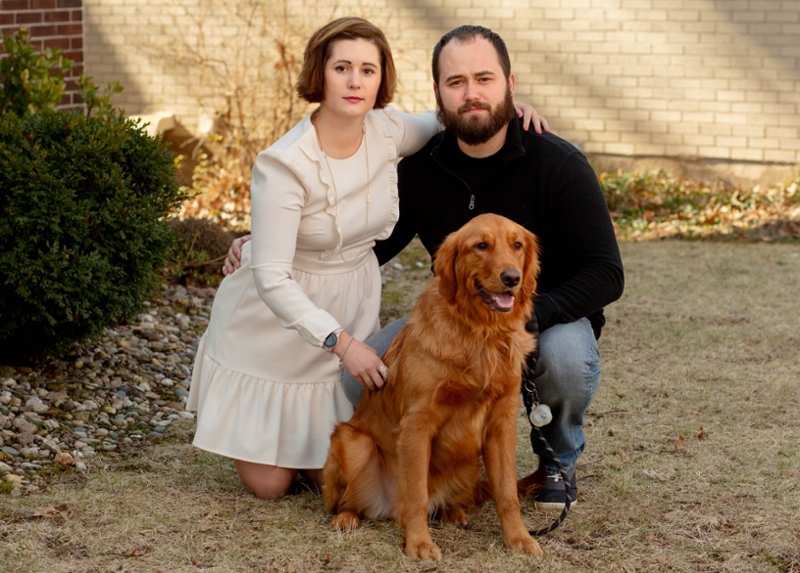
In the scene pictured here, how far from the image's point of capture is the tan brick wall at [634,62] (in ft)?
32.5

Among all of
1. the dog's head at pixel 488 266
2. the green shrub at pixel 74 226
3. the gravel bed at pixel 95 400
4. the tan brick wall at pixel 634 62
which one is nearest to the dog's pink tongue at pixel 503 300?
the dog's head at pixel 488 266

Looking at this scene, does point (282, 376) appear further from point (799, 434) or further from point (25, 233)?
point (799, 434)

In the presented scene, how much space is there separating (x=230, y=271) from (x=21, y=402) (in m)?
1.44

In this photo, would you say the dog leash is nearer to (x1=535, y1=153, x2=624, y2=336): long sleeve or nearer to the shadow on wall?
(x1=535, y1=153, x2=624, y2=336): long sleeve

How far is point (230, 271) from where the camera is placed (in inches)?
156

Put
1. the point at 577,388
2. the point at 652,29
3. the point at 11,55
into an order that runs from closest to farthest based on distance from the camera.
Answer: the point at 577,388 → the point at 11,55 → the point at 652,29

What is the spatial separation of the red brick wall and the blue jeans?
4698 millimetres

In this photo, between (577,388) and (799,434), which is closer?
(577,388)

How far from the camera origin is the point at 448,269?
126 inches

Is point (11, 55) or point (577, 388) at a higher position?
point (11, 55)

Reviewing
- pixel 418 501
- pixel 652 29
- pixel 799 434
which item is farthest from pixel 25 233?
pixel 652 29

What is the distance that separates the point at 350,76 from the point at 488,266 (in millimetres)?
938

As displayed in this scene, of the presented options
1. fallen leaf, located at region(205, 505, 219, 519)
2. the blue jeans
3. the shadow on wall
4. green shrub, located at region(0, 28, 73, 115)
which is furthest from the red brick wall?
the blue jeans

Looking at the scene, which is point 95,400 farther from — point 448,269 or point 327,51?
point 448,269
